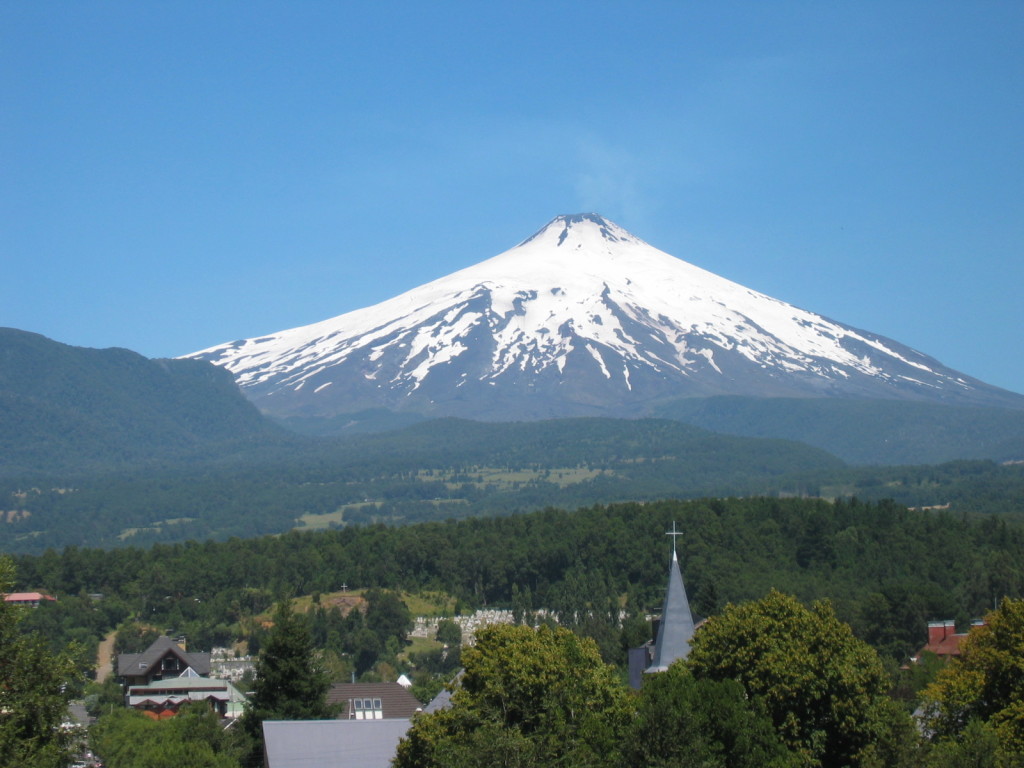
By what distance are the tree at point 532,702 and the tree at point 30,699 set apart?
873cm

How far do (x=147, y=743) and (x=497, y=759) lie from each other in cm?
2022

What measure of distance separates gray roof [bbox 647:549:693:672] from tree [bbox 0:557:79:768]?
23565mm

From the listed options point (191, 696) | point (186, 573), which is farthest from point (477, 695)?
point (186, 573)

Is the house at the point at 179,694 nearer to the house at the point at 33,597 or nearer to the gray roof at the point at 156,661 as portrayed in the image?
the gray roof at the point at 156,661

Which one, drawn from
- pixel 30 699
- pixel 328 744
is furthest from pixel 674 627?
pixel 30 699

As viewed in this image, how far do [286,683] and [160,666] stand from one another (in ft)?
102

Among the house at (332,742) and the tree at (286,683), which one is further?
the tree at (286,683)

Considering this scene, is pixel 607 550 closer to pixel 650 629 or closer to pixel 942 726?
pixel 650 629

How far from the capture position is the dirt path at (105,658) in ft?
318

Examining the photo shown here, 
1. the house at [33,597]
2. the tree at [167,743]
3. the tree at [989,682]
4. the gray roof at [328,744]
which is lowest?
the tree at [167,743]

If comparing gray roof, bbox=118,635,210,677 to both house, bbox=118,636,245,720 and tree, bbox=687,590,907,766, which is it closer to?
house, bbox=118,636,245,720

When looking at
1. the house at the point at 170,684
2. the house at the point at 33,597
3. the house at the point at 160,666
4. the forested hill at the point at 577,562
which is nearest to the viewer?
the house at the point at 170,684

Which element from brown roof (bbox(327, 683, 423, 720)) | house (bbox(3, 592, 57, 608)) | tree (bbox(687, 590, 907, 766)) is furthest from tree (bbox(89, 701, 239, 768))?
house (bbox(3, 592, 57, 608))


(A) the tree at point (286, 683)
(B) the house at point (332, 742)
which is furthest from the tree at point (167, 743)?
(B) the house at point (332, 742)
